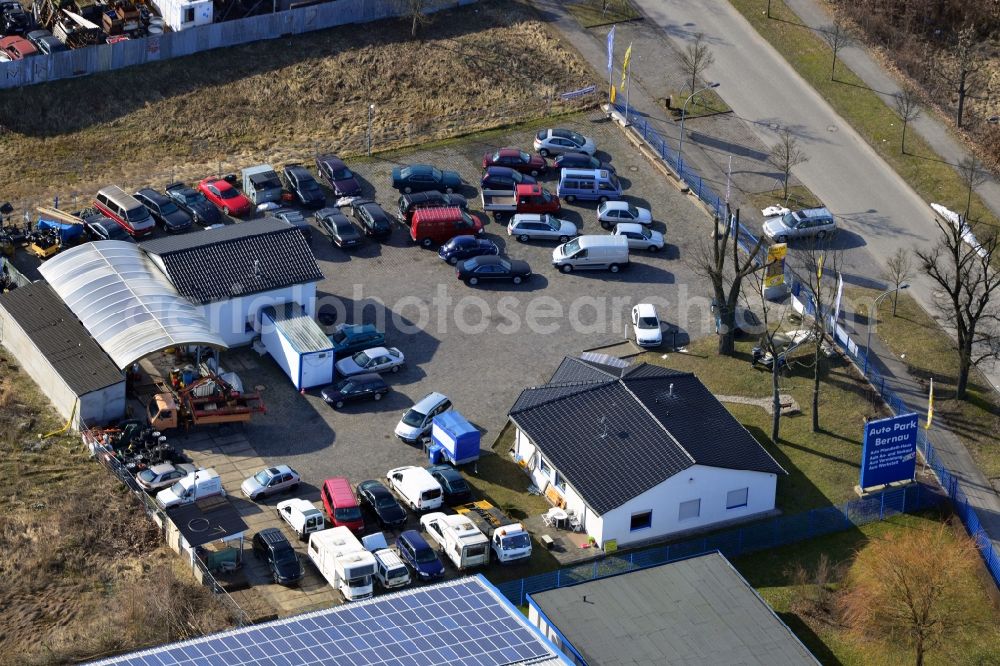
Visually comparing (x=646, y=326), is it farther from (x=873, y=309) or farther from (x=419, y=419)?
(x=419, y=419)

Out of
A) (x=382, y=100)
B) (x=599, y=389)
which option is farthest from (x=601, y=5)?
(x=599, y=389)

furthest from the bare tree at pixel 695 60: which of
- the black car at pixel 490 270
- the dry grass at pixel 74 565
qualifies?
the dry grass at pixel 74 565

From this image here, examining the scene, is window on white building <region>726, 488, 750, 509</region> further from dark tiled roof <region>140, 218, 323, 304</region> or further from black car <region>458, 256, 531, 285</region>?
dark tiled roof <region>140, 218, 323, 304</region>

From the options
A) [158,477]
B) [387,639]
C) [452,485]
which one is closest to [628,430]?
[452,485]

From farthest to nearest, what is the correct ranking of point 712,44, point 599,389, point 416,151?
point 712,44, point 416,151, point 599,389

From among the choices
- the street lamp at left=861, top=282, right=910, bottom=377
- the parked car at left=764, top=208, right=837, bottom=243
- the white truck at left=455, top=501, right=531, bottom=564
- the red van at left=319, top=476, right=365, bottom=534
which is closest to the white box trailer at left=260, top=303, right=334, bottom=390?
the red van at left=319, top=476, right=365, bottom=534

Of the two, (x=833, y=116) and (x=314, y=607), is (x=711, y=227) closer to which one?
(x=833, y=116)

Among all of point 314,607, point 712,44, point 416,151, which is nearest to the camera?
point 314,607
